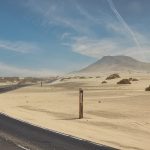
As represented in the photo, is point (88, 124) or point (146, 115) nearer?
point (88, 124)

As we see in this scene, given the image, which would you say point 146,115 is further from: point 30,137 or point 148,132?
point 30,137

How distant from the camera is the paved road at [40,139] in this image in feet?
48.4

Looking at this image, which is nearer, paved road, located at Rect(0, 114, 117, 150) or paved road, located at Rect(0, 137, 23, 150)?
paved road, located at Rect(0, 137, 23, 150)

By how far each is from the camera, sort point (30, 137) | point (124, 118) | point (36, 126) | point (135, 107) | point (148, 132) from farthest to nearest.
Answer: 1. point (135, 107)
2. point (124, 118)
3. point (36, 126)
4. point (148, 132)
5. point (30, 137)

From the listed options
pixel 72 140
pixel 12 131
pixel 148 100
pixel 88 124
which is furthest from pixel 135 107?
pixel 72 140

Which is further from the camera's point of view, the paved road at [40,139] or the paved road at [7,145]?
the paved road at [40,139]

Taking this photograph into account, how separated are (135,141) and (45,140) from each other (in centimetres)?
300

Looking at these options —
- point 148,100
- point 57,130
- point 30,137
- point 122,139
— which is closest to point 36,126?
point 57,130

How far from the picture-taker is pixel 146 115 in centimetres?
2539

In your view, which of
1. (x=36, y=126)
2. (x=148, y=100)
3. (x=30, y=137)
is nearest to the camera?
(x=30, y=137)

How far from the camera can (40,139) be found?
16672 millimetres

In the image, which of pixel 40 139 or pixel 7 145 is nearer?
pixel 7 145

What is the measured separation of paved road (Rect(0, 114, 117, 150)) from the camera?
14750 millimetres

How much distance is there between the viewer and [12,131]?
19.4 meters
